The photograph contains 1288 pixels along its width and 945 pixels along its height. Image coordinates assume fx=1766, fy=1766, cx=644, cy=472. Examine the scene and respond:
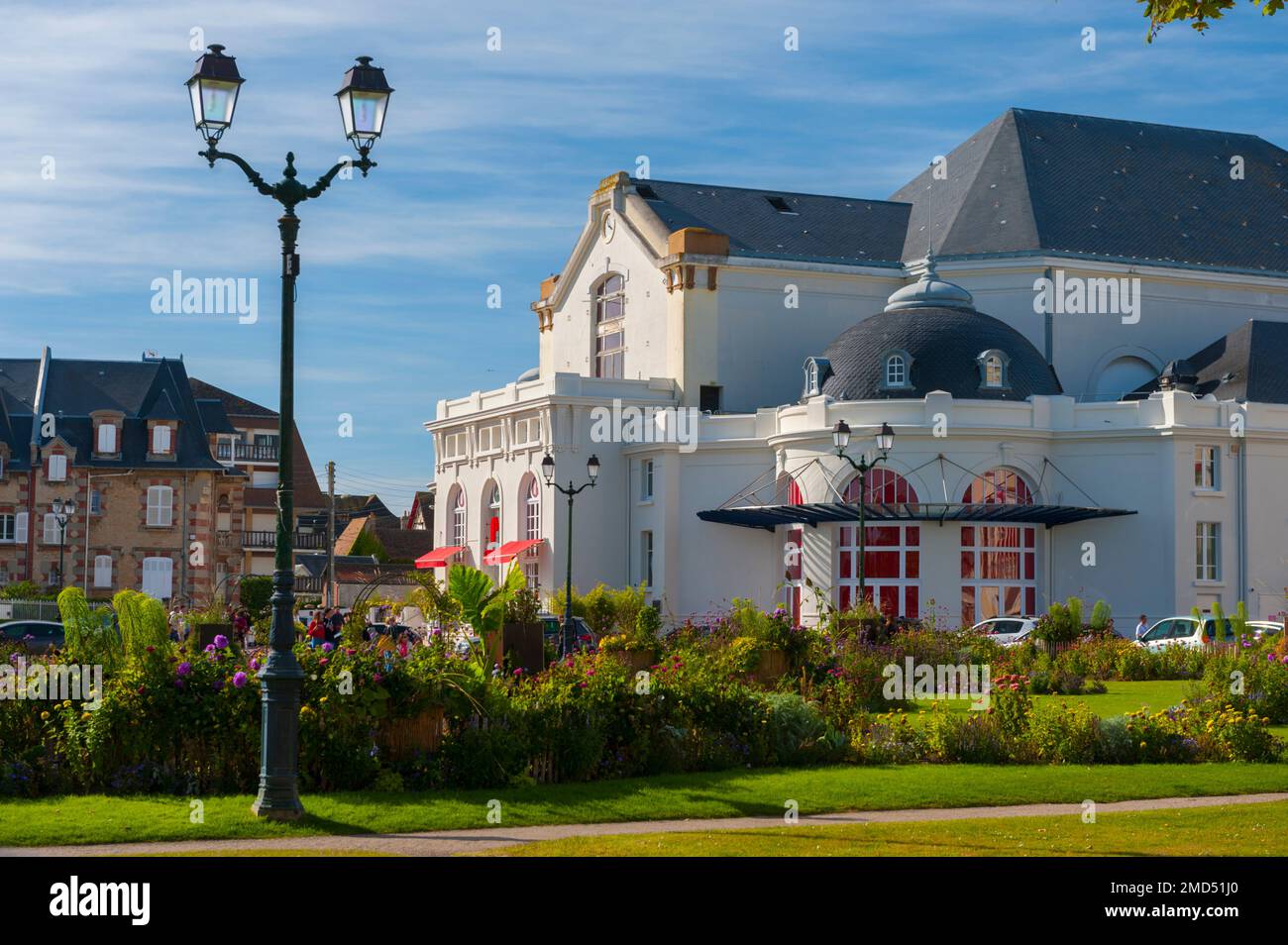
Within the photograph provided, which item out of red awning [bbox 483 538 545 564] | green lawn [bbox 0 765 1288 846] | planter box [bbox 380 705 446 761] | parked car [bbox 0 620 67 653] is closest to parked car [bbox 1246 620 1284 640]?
green lawn [bbox 0 765 1288 846]

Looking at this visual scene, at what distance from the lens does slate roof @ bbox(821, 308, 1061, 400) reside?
179 feet

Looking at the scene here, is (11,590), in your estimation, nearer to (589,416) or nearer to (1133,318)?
(589,416)

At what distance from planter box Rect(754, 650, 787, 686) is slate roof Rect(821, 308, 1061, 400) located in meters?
27.2

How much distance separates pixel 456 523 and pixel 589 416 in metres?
11.3

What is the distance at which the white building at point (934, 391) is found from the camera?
173 ft

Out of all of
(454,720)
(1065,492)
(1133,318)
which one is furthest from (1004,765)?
(1133,318)

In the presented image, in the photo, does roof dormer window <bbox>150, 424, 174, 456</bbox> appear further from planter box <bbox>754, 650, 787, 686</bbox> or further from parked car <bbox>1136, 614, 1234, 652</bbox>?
planter box <bbox>754, 650, 787, 686</bbox>

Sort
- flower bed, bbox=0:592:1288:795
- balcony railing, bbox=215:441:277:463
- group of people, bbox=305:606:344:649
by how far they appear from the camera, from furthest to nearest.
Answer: balcony railing, bbox=215:441:277:463
group of people, bbox=305:606:344:649
flower bed, bbox=0:592:1288:795

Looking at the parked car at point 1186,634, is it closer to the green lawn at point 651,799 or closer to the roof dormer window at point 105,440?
the green lawn at point 651,799

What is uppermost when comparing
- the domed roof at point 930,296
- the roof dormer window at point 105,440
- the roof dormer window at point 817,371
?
the domed roof at point 930,296

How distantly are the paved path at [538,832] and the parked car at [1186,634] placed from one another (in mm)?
21076

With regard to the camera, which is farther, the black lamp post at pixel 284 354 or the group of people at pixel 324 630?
the group of people at pixel 324 630

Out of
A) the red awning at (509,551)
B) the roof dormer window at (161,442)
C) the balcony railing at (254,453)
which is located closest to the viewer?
the red awning at (509,551)

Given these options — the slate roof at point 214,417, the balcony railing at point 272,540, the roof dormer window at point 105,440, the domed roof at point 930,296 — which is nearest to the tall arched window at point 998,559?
the domed roof at point 930,296
